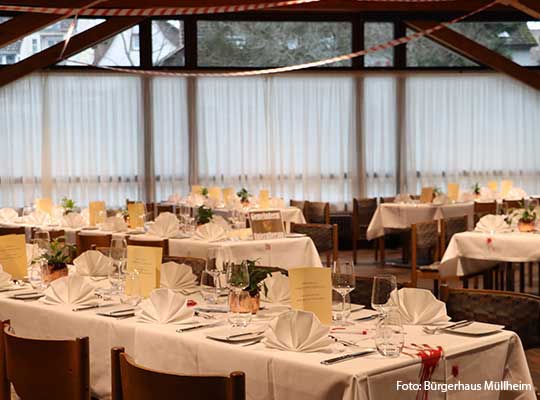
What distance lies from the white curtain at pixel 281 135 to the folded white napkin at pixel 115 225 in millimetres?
6059

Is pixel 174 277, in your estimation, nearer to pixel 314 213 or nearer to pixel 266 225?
pixel 266 225

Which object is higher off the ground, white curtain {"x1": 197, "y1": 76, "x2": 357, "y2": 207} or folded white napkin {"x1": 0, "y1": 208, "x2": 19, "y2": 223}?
white curtain {"x1": 197, "y1": 76, "x2": 357, "y2": 207}

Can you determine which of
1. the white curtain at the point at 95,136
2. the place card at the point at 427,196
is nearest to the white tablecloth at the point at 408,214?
the place card at the point at 427,196

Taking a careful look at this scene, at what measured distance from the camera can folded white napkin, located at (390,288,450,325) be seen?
3.50 m

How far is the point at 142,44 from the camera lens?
14.3 m

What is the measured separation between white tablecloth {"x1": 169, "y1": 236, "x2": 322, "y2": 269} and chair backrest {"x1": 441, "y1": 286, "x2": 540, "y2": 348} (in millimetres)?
3476

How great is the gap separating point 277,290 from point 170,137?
10605mm

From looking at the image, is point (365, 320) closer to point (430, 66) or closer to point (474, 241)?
point (474, 241)

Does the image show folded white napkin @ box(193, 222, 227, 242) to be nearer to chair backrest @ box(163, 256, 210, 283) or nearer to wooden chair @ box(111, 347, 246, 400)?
chair backrest @ box(163, 256, 210, 283)

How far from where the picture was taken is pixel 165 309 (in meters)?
3.70

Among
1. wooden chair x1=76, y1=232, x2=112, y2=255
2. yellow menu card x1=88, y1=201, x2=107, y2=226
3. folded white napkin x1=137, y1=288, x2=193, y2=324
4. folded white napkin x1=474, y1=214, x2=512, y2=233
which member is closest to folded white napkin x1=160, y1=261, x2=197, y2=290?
folded white napkin x1=137, y1=288, x2=193, y2=324

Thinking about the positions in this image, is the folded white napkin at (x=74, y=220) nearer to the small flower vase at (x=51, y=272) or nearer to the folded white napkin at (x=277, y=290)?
the small flower vase at (x=51, y=272)

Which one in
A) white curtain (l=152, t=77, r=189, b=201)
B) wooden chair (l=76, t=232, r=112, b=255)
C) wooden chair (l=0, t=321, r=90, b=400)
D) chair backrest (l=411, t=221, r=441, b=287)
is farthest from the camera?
white curtain (l=152, t=77, r=189, b=201)

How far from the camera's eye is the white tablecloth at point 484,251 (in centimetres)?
754
